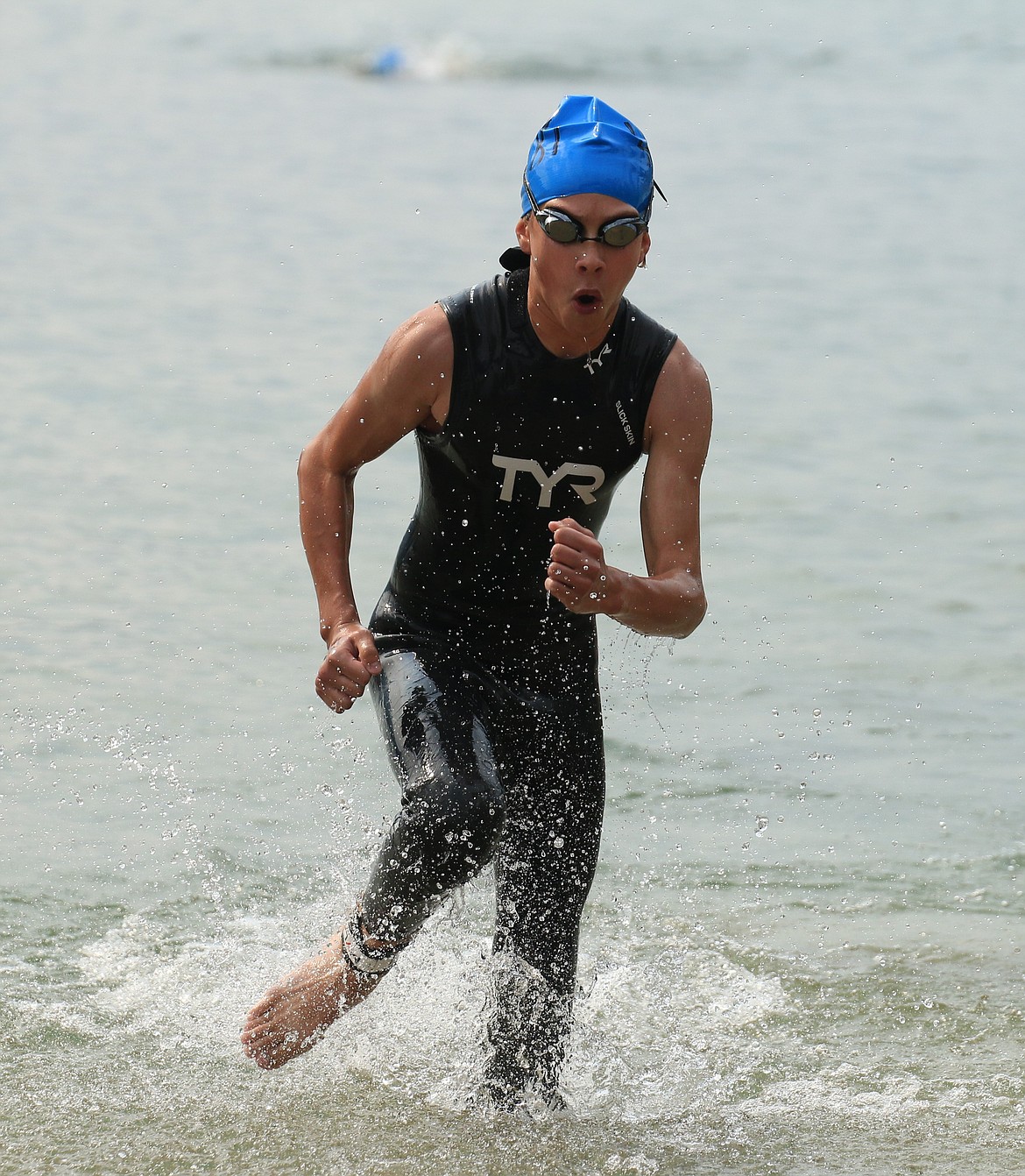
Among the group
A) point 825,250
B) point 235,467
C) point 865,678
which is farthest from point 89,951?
point 825,250

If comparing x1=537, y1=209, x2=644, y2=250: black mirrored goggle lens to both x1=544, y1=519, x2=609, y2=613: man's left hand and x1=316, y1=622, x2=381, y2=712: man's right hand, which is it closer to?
x1=544, y1=519, x2=609, y2=613: man's left hand

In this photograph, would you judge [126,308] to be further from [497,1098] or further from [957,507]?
[497,1098]

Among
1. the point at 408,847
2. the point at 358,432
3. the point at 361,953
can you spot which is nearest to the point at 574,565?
the point at 408,847

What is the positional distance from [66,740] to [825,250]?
13907mm

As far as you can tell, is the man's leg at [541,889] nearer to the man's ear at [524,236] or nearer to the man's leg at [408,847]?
the man's leg at [408,847]

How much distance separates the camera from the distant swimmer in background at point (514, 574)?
428 centimetres

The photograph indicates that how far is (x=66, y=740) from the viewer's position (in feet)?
23.8

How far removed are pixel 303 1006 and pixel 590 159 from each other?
2174 mm

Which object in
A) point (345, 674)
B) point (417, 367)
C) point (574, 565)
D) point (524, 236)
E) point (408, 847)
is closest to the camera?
point (574, 565)

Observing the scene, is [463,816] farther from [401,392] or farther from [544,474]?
[401,392]

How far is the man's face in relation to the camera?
4293 millimetres

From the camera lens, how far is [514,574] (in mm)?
4652

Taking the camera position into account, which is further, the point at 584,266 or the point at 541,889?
the point at 541,889

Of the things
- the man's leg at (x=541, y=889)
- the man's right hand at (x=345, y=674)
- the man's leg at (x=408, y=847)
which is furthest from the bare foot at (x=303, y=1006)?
the man's right hand at (x=345, y=674)
